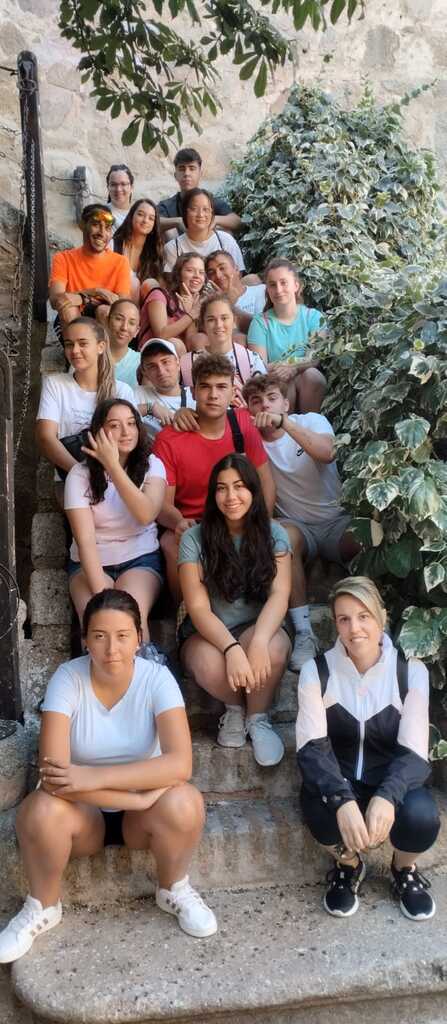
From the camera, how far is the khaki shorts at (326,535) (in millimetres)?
3912

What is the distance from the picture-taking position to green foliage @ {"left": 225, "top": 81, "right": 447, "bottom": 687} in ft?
10.5

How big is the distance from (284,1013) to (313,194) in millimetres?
5056

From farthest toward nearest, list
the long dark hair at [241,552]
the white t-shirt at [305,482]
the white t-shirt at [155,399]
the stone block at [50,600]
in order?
the white t-shirt at [155,399] → the white t-shirt at [305,482] → the stone block at [50,600] → the long dark hair at [241,552]

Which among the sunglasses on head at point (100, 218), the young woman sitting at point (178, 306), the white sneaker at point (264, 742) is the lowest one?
the white sneaker at point (264, 742)

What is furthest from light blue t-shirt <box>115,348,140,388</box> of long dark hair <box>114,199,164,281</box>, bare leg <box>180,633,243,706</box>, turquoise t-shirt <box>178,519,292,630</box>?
bare leg <box>180,633,243,706</box>

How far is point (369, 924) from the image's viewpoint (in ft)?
9.41

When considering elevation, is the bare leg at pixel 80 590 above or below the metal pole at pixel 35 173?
below

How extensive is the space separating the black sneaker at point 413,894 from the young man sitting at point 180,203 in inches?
168

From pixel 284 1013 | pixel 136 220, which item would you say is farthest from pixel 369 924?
pixel 136 220

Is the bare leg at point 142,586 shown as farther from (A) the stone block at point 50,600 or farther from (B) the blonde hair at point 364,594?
(B) the blonde hair at point 364,594

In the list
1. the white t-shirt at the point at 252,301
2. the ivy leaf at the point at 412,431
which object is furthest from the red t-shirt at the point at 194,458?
the white t-shirt at the point at 252,301

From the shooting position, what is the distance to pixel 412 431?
127 inches

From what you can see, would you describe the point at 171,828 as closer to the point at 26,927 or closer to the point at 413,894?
the point at 26,927

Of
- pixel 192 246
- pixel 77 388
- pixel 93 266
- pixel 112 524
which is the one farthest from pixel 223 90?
pixel 112 524
